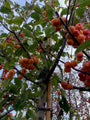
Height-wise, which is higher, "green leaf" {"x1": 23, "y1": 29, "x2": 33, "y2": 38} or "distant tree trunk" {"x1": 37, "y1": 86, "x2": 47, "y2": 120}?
"green leaf" {"x1": 23, "y1": 29, "x2": 33, "y2": 38}

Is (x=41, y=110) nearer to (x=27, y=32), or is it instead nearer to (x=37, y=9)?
(x=27, y=32)

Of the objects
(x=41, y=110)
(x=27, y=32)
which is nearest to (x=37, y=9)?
(x=27, y=32)

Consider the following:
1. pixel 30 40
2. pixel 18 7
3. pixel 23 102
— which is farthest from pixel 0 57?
pixel 18 7

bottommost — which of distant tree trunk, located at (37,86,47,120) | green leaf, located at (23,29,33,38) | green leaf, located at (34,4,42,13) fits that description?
distant tree trunk, located at (37,86,47,120)

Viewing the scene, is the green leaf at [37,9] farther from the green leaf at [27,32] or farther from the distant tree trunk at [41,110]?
the distant tree trunk at [41,110]

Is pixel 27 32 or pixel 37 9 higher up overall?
pixel 37 9

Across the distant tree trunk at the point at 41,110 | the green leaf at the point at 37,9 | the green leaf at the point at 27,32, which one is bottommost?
the distant tree trunk at the point at 41,110

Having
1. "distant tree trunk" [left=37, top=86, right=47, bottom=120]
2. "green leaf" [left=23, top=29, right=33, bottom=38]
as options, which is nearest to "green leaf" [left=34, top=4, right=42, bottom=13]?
"green leaf" [left=23, top=29, right=33, bottom=38]

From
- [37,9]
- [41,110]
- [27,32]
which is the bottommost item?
[41,110]

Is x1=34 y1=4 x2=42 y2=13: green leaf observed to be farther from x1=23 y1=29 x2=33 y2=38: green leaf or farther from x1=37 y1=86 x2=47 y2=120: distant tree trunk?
x1=37 y1=86 x2=47 y2=120: distant tree trunk

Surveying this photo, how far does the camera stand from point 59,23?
78 centimetres

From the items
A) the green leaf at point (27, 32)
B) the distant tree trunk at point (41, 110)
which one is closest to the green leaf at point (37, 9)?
the green leaf at point (27, 32)

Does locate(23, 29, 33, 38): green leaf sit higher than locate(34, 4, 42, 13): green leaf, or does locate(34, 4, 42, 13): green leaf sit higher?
locate(34, 4, 42, 13): green leaf

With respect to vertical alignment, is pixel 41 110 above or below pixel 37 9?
below
